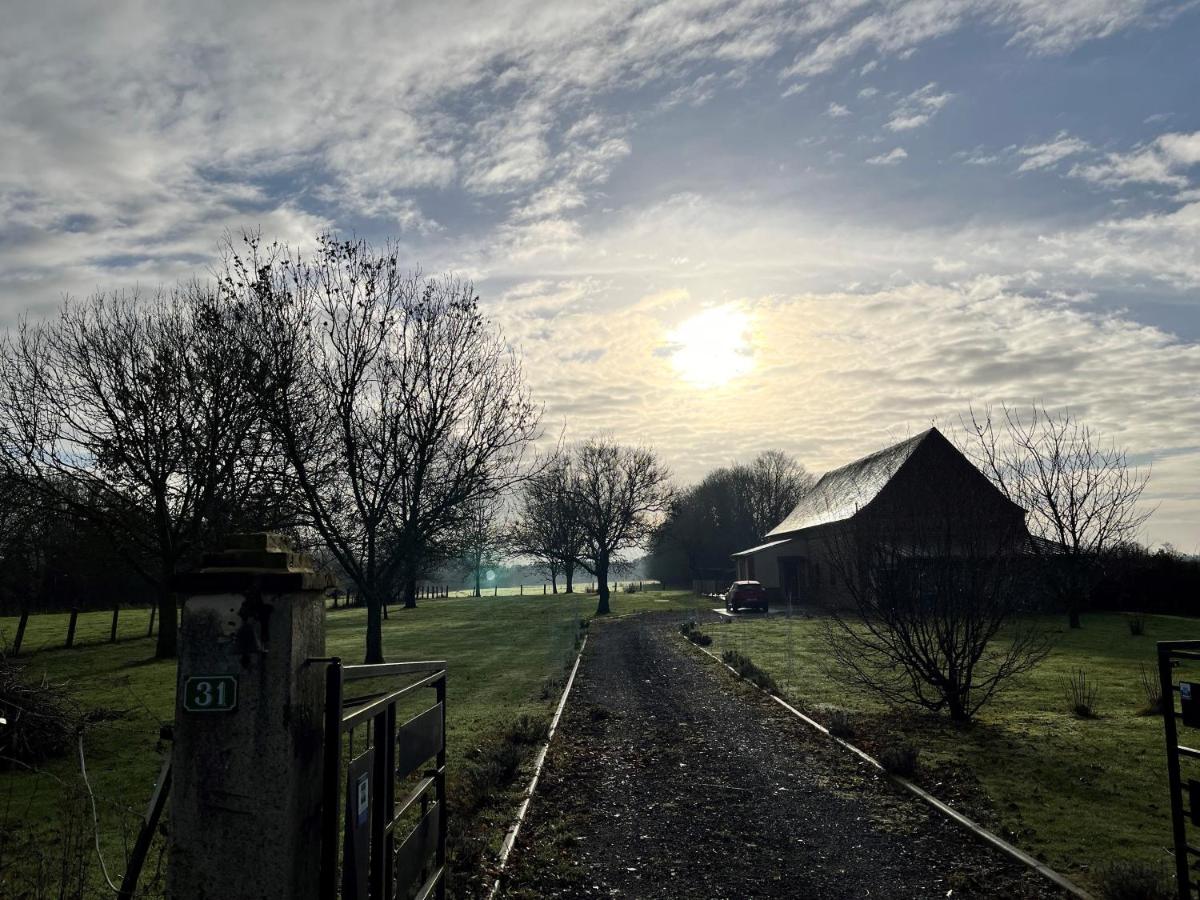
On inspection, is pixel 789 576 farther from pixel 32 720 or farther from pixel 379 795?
pixel 379 795

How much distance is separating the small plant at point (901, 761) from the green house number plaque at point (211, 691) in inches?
320

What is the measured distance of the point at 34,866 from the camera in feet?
22.6

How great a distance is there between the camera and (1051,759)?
9.99 meters

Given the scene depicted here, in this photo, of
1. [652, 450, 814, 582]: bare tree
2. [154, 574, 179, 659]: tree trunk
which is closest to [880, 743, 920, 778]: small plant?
[154, 574, 179, 659]: tree trunk

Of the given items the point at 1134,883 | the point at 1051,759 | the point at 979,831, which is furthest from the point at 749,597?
the point at 1134,883

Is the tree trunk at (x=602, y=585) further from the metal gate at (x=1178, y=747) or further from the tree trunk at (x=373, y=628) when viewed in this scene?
the metal gate at (x=1178, y=747)

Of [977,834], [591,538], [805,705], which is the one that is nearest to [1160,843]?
[977,834]

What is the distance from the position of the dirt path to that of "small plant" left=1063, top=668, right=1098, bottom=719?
4.66m

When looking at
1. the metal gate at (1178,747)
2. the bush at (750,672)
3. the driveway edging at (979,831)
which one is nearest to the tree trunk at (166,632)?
the bush at (750,672)

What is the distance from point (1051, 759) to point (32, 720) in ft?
44.3

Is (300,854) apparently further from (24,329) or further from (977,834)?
(24,329)

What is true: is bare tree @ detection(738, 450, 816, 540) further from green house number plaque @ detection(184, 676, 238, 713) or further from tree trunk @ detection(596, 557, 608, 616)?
green house number plaque @ detection(184, 676, 238, 713)

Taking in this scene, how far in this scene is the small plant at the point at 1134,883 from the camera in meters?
5.46

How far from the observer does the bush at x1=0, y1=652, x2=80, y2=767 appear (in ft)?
→ 34.9
